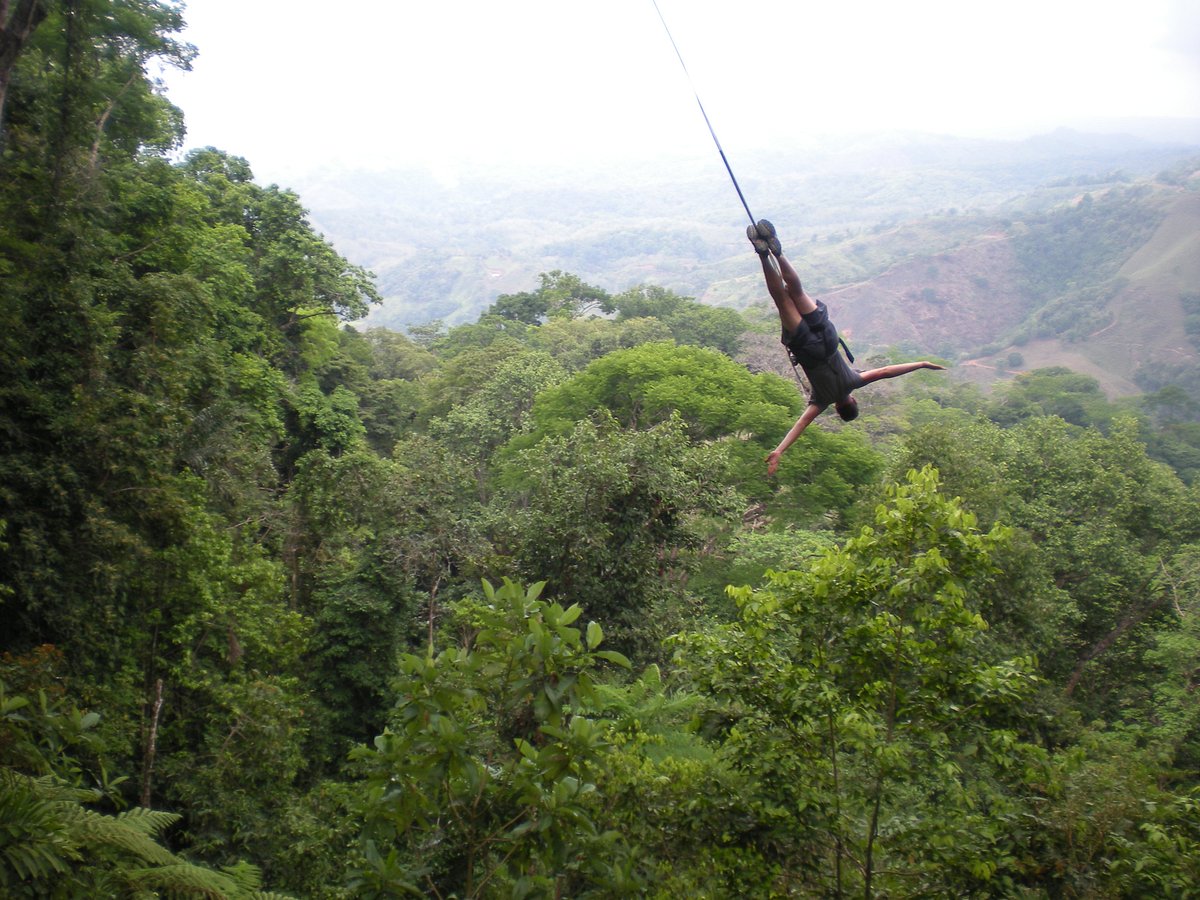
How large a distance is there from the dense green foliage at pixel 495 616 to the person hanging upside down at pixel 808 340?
0.72 m

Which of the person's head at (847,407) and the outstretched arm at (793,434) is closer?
the outstretched arm at (793,434)

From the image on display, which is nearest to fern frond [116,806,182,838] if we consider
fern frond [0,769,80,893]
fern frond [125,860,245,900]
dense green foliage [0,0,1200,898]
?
dense green foliage [0,0,1200,898]

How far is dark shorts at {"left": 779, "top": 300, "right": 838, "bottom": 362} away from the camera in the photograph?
14.8 feet

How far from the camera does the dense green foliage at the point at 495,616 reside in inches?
151

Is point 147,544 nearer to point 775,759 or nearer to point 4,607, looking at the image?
point 4,607

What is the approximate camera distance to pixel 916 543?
465 cm

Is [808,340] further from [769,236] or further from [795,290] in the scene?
[769,236]

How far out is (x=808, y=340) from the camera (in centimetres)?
454

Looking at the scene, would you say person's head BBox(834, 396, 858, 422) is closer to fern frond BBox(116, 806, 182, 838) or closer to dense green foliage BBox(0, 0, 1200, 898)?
dense green foliage BBox(0, 0, 1200, 898)

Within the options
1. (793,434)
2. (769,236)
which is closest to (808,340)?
A: (793,434)

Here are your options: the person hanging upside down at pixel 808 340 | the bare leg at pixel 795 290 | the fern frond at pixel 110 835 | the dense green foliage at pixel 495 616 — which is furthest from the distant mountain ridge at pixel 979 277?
the fern frond at pixel 110 835

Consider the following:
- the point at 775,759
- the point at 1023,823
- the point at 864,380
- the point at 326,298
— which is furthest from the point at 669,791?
the point at 326,298

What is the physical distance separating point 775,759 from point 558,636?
2.00 metres

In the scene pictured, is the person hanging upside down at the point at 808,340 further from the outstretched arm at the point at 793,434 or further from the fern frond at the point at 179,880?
the fern frond at the point at 179,880
